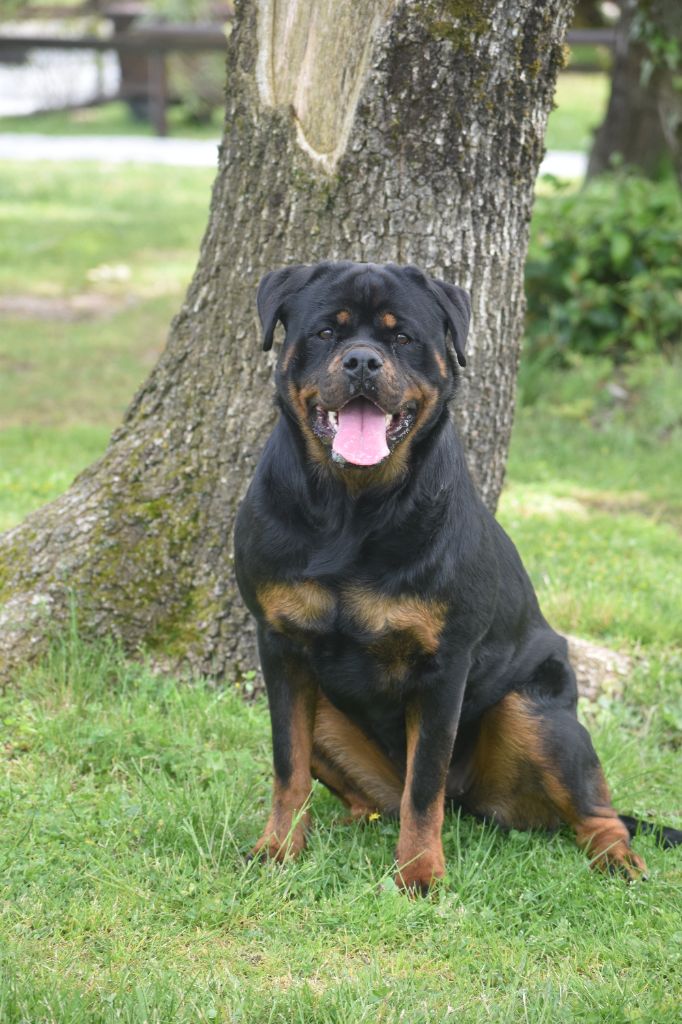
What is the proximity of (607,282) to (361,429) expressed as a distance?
22.1ft

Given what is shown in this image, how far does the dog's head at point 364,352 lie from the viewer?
3367mm

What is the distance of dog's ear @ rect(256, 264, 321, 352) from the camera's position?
3588 millimetres

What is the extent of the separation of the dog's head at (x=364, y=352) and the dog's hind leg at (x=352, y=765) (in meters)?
0.86

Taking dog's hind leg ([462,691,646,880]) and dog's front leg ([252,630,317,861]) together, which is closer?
dog's front leg ([252,630,317,861])

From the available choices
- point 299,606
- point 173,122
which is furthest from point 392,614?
point 173,122

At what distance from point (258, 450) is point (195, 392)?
338mm

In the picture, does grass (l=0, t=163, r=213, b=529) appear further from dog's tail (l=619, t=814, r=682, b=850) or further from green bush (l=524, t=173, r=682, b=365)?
dog's tail (l=619, t=814, r=682, b=850)

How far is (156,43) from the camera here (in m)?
24.9

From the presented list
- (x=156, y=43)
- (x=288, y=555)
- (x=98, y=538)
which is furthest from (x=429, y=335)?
(x=156, y=43)

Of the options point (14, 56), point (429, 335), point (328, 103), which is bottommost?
point (14, 56)

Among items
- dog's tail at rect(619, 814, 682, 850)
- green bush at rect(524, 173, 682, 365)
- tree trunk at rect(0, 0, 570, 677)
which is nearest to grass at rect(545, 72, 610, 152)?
→ green bush at rect(524, 173, 682, 365)

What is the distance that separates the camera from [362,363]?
3.29 m

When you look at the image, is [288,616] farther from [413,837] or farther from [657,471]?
[657,471]

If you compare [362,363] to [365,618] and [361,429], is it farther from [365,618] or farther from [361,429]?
[365,618]
